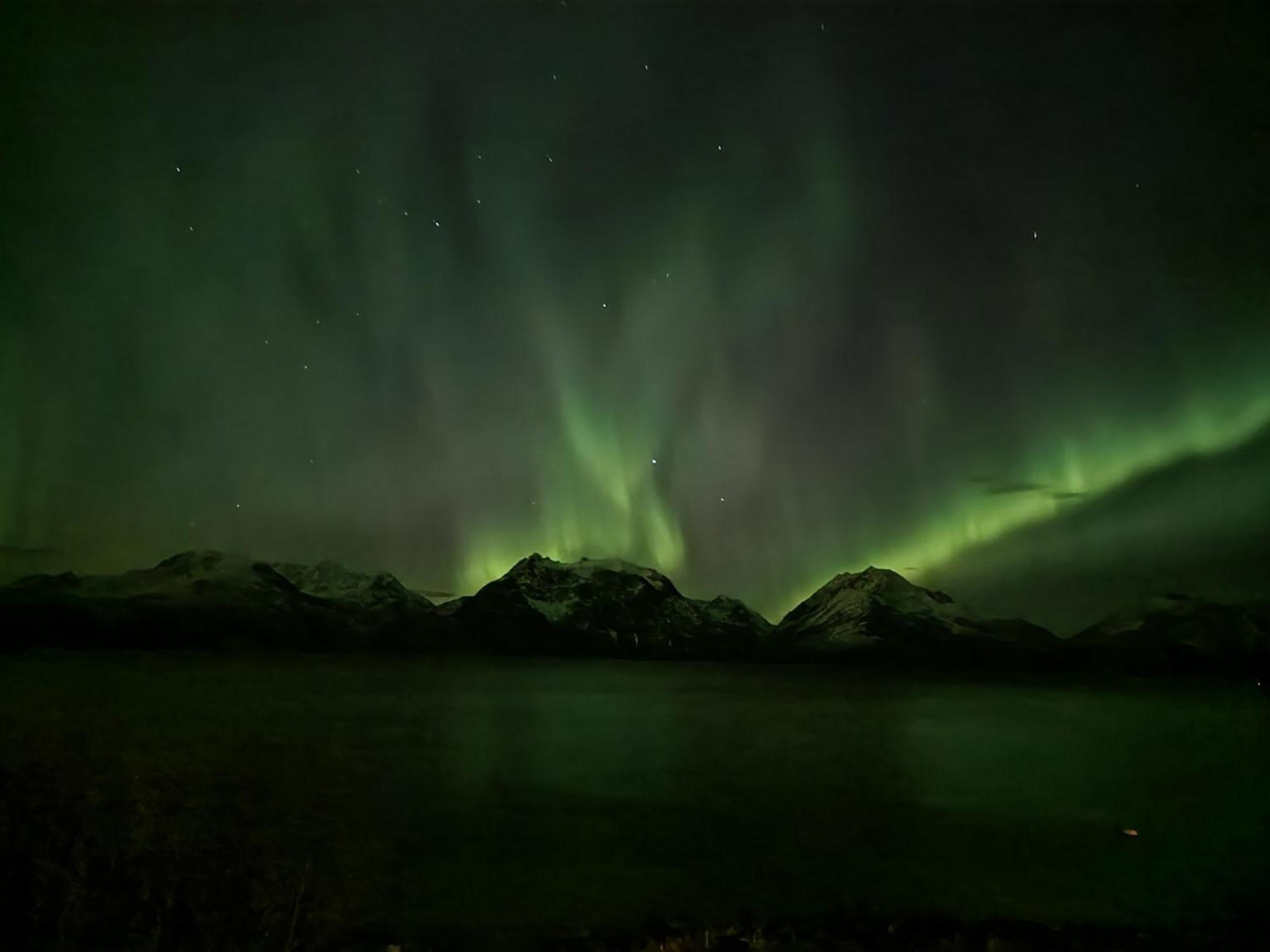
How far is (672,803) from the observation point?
3469 centimetres

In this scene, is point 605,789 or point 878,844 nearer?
point 878,844

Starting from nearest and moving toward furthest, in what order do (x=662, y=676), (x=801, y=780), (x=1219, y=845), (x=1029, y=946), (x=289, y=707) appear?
(x=1029, y=946), (x=1219, y=845), (x=801, y=780), (x=289, y=707), (x=662, y=676)

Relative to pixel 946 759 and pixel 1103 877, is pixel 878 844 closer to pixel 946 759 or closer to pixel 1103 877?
pixel 1103 877

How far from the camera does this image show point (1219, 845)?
2619 cm

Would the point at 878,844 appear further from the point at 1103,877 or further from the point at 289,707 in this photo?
the point at 289,707

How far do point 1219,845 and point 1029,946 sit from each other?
846 inches

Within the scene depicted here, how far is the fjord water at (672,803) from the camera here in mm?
16531

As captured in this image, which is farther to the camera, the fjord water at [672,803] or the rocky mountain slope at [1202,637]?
the rocky mountain slope at [1202,637]

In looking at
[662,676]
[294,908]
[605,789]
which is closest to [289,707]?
[605,789]

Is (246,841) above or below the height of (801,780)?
above

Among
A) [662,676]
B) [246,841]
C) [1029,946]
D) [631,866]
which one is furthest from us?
[662,676]

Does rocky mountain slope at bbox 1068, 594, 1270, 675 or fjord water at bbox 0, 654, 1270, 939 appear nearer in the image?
fjord water at bbox 0, 654, 1270, 939

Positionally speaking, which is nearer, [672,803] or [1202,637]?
[672,803]

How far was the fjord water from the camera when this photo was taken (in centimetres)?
1653
